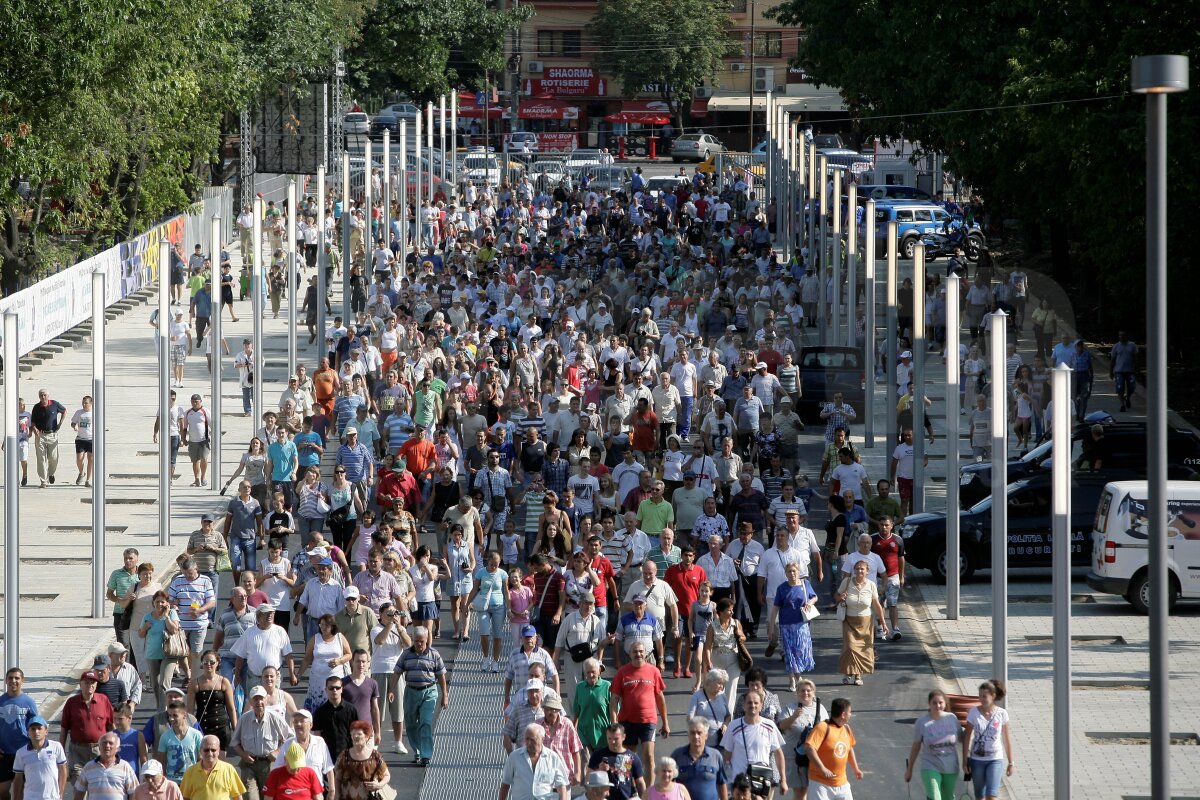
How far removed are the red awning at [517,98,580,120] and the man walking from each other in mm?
74685

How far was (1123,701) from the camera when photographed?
1822cm

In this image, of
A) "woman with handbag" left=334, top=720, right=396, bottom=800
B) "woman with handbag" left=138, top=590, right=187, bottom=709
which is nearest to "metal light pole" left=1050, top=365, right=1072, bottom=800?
"woman with handbag" left=334, top=720, right=396, bottom=800

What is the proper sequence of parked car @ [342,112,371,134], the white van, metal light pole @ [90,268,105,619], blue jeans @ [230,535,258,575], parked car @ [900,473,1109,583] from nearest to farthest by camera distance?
the white van, blue jeans @ [230,535,258,575], metal light pole @ [90,268,105,619], parked car @ [900,473,1109,583], parked car @ [342,112,371,134]

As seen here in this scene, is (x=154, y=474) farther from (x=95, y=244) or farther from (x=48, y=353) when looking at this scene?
(x=95, y=244)

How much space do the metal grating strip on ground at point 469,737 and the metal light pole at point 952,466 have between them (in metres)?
5.12

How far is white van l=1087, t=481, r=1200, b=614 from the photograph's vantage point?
67.5ft

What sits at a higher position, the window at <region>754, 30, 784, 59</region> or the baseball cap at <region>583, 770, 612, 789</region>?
the window at <region>754, 30, 784, 59</region>

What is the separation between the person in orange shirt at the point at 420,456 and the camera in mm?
23188

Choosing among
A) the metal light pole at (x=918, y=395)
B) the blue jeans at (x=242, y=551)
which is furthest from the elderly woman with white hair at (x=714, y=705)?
the metal light pole at (x=918, y=395)

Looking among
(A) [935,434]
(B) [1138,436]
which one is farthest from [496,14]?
(B) [1138,436]

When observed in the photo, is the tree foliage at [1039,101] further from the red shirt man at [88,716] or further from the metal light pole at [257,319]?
the red shirt man at [88,716]

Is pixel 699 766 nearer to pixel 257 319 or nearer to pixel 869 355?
pixel 869 355

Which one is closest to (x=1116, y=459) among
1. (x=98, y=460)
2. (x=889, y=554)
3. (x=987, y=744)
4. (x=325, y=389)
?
(x=889, y=554)

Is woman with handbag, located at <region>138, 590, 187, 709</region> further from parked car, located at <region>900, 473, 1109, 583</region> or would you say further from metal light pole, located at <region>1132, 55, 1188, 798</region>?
metal light pole, located at <region>1132, 55, 1188, 798</region>
